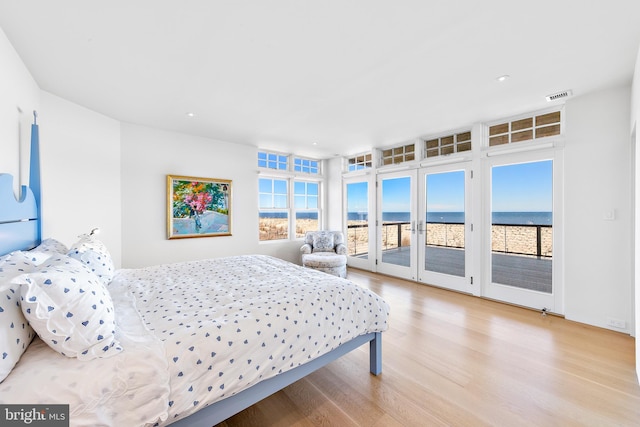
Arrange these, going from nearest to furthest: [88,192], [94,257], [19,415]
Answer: [19,415], [94,257], [88,192]

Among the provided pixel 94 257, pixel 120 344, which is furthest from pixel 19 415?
pixel 94 257

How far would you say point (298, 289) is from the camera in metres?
1.95

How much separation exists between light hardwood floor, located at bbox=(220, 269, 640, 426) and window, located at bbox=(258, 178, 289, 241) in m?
3.13

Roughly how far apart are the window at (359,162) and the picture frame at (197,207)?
2653 millimetres

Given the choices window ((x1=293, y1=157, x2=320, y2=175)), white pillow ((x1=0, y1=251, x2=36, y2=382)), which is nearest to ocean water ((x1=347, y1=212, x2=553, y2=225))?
window ((x1=293, y1=157, x2=320, y2=175))

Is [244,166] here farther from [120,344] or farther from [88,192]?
[120,344]

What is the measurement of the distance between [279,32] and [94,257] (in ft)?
7.05

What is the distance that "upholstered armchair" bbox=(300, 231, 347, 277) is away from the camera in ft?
15.0

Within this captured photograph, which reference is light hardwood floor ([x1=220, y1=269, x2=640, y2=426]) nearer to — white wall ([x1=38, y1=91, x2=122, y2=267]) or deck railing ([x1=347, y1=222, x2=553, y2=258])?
deck railing ([x1=347, y1=222, x2=553, y2=258])

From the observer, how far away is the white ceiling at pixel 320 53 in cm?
164

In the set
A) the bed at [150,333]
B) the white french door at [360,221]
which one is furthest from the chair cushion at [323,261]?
the bed at [150,333]

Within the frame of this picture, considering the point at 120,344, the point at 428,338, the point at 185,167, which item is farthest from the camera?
the point at 185,167

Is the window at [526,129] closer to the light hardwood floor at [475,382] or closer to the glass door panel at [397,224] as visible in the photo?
the glass door panel at [397,224]

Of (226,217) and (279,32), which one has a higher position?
(279,32)
